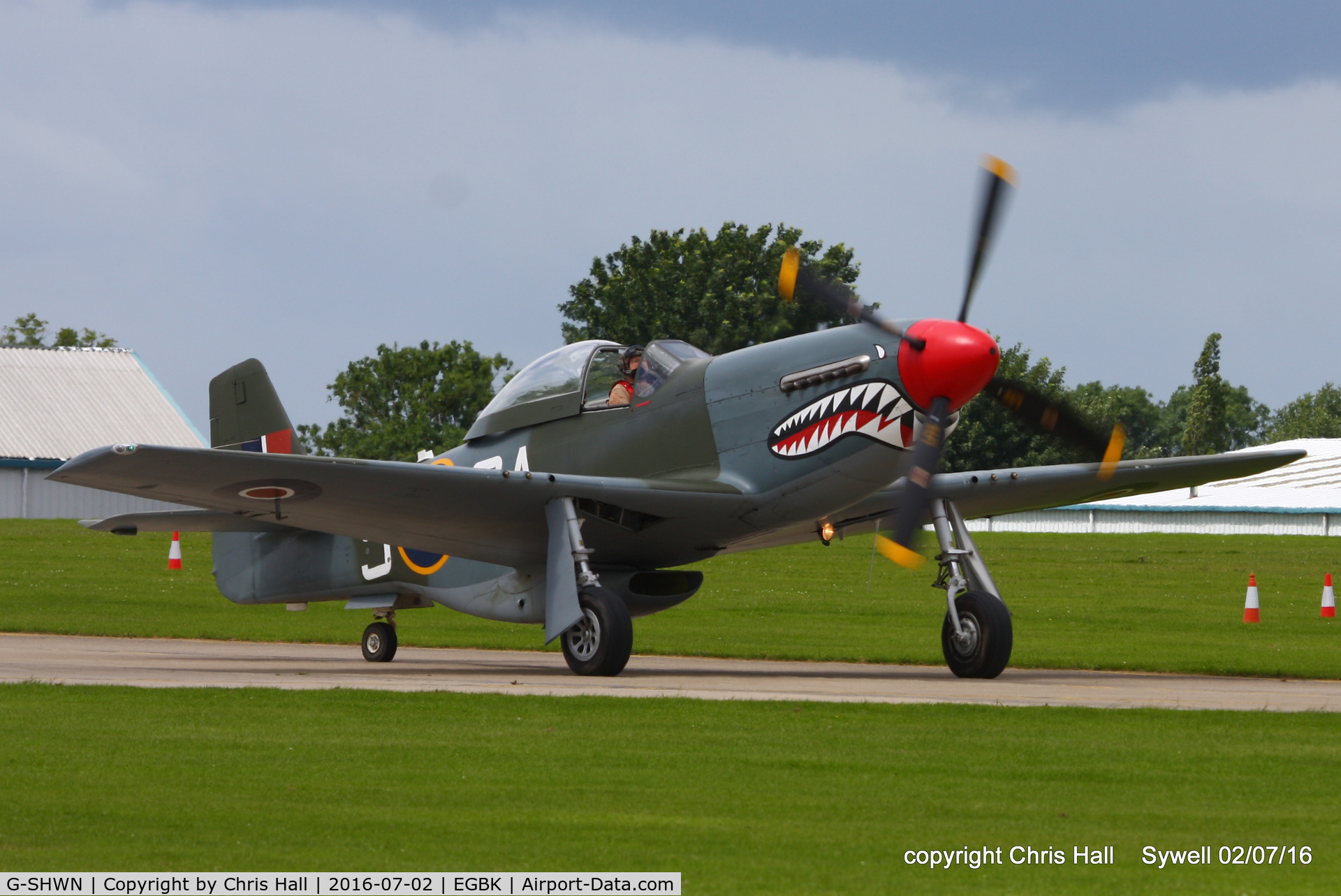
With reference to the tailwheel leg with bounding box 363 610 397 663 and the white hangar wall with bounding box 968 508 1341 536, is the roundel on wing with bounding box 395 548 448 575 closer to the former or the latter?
the tailwheel leg with bounding box 363 610 397 663

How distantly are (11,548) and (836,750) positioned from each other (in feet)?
114

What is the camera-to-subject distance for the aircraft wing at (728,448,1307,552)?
15.7m

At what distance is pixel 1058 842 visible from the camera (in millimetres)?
6090

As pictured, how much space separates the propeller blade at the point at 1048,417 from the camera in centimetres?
1371

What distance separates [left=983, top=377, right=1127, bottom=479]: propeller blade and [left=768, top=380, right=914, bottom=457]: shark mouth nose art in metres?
0.90

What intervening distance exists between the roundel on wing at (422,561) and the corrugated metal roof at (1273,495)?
45672 millimetres

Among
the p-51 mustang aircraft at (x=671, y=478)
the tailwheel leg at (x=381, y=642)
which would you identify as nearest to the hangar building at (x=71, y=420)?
the tailwheel leg at (x=381, y=642)

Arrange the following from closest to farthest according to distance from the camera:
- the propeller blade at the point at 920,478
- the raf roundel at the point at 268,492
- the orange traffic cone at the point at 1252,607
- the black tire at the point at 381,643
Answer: the propeller blade at the point at 920,478
the raf roundel at the point at 268,492
the black tire at the point at 381,643
the orange traffic cone at the point at 1252,607

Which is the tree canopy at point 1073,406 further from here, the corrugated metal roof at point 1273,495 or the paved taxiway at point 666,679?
the paved taxiway at point 666,679

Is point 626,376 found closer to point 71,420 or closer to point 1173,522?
point 1173,522

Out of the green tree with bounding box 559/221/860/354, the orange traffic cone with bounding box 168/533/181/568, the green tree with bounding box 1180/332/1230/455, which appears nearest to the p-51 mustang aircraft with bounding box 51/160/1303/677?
the orange traffic cone with bounding box 168/533/181/568

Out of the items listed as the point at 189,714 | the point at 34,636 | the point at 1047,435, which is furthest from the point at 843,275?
the point at 189,714

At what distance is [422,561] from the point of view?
17.3 m

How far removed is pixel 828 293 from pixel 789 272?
404 millimetres
